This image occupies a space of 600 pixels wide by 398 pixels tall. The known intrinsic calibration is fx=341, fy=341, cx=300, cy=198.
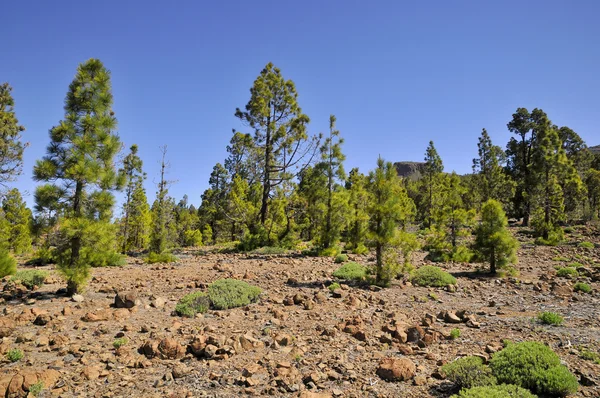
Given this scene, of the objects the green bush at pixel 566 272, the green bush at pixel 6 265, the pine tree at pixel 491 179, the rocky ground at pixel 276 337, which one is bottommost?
the rocky ground at pixel 276 337

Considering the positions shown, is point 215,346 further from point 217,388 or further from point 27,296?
point 27,296

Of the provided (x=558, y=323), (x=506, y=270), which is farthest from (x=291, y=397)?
(x=506, y=270)

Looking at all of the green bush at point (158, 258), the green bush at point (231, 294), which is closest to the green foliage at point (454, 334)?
the green bush at point (231, 294)

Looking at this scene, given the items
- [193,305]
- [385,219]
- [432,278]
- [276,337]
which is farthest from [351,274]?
[276,337]

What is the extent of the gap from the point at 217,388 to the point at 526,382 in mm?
5130

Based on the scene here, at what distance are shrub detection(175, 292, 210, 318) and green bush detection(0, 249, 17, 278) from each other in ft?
30.2

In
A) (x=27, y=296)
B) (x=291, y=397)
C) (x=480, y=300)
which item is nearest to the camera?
(x=291, y=397)

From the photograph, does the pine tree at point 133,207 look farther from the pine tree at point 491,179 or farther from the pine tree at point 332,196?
the pine tree at point 491,179

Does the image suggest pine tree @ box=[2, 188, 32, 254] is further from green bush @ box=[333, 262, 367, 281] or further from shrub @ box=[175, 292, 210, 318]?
green bush @ box=[333, 262, 367, 281]

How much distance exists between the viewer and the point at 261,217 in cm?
2555

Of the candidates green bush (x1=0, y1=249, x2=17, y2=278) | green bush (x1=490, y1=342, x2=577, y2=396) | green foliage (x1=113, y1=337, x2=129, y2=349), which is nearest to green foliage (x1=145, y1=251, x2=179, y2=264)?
green bush (x1=0, y1=249, x2=17, y2=278)

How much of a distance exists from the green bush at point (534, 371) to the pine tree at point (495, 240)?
11.3 metres

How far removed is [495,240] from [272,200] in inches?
581

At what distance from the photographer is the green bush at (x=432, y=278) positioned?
14195 mm
